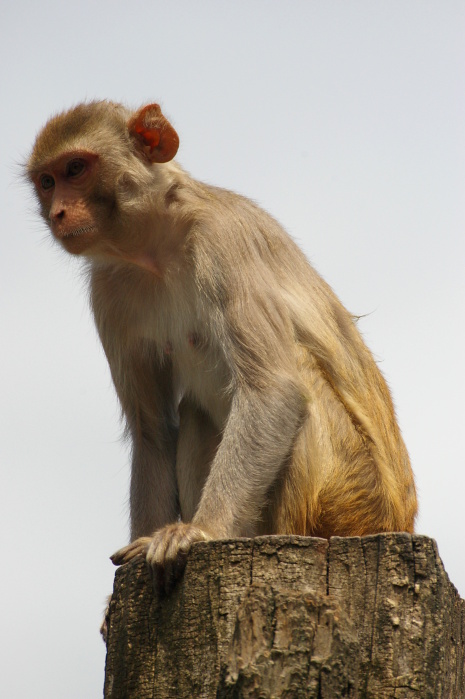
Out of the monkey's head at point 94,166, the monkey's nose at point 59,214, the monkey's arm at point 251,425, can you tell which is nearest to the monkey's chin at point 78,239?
the monkey's head at point 94,166

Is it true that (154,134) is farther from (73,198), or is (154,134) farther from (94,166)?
(73,198)

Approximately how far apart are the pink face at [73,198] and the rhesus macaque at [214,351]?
0.01m

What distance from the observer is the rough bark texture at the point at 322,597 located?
4.09 metres

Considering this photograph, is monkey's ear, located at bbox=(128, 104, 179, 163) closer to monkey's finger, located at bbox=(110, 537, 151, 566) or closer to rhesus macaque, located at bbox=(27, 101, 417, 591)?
rhesus macaque, located at bbox=(27, 101, 417, 591)

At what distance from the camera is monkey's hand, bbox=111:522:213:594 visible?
4.73 m

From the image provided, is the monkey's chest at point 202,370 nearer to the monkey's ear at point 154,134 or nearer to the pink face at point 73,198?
the pink face at point 73,198

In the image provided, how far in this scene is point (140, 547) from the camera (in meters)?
5.75

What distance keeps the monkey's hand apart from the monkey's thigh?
1.52 metres

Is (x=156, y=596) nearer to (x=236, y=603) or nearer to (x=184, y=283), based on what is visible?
(x=236, y=603)

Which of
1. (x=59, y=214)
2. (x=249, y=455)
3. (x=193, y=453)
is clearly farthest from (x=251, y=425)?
(x=59, y=214)

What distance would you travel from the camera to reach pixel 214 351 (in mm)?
7211

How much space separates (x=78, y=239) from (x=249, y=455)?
6.96 ft

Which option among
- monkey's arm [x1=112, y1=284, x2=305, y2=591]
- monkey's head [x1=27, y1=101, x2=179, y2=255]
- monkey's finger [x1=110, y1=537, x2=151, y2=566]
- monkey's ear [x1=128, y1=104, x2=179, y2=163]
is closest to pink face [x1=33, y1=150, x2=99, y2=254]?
monkey's head [x1=27, y1=101, x2=179, y2=255]

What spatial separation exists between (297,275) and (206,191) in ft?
3.24
